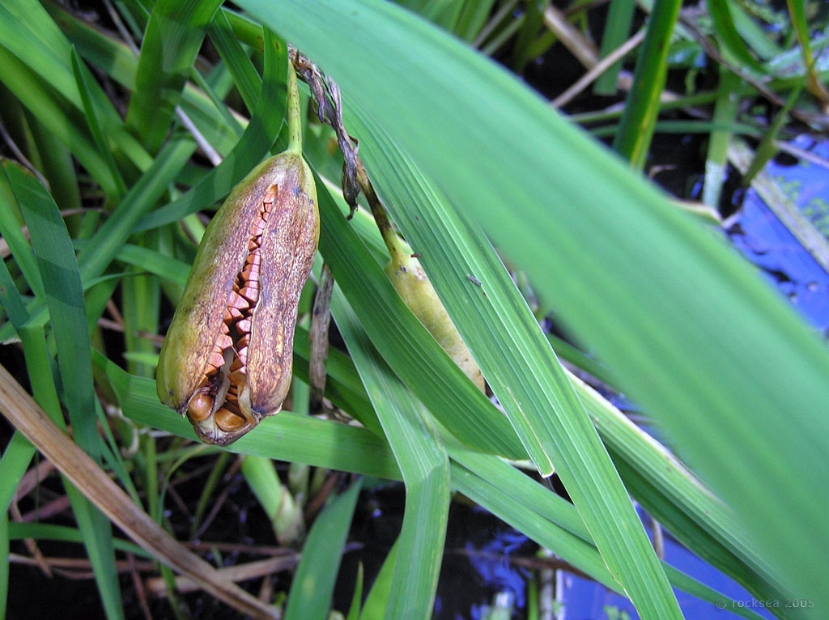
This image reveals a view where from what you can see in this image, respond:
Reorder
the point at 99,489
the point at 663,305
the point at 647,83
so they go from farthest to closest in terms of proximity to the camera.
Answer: the point at 647,83, the point at 99,489, the point at 663,305

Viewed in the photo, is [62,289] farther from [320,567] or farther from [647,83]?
[647,83]

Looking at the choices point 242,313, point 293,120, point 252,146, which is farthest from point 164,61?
point 242,313

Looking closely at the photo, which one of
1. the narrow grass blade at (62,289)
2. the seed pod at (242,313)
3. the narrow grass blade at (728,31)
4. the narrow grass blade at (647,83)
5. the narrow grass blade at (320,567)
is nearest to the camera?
the seed pod at (242,313)

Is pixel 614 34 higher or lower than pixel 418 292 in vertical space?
higher

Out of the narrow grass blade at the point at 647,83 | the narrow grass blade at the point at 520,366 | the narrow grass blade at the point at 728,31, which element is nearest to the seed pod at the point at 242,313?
the narrow grass blade at the point at 520,366

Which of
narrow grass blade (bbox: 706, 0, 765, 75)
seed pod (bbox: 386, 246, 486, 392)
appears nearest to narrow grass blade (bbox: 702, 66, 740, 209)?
narrow grass blade (bbox: 706, 0, 765, 75)

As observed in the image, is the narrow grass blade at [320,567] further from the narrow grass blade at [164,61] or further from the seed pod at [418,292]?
the narrow grass blade at [164,61]
